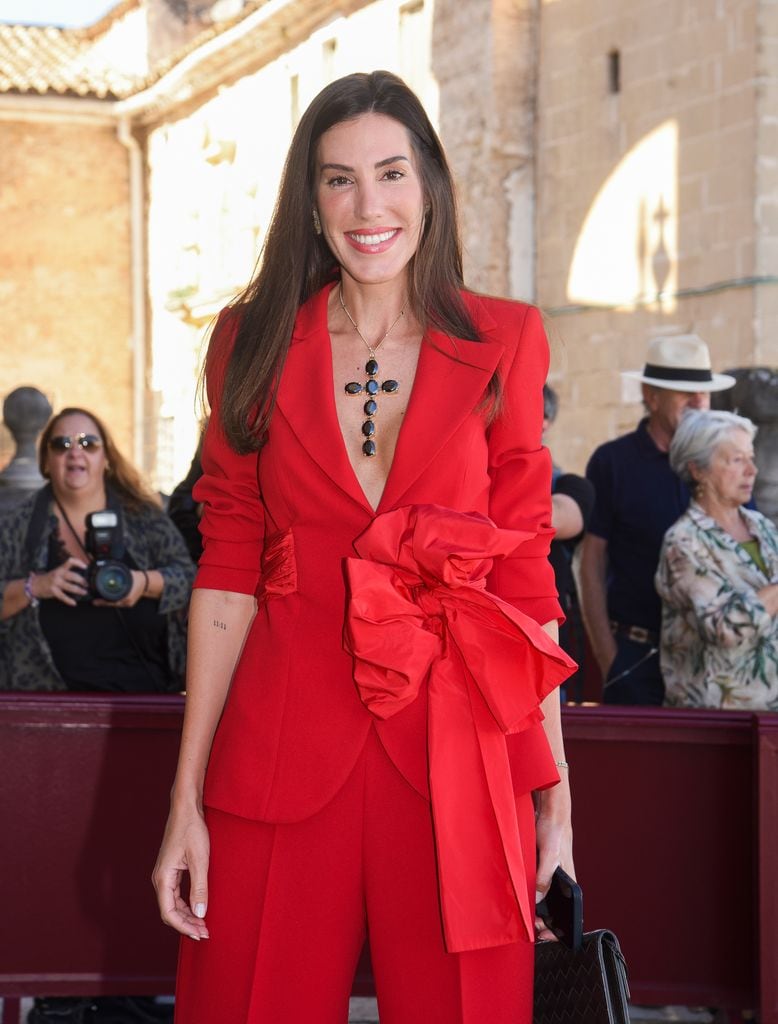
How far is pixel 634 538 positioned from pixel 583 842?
185 cm

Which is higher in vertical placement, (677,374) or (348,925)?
(677,374)

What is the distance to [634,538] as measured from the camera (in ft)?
18.7

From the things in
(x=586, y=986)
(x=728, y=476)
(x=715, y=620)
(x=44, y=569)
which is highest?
(x=728, y=476)

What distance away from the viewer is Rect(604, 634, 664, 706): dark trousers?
524 centimetres

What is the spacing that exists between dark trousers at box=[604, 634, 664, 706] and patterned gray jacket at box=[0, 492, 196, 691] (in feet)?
4.51

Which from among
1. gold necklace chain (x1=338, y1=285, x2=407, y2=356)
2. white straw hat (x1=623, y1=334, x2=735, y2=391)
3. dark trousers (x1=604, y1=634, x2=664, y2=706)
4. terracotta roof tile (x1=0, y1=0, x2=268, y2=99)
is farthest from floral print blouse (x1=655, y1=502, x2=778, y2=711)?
terracotta roof tile (x1=0, y1=0, x2=268, y2=99)

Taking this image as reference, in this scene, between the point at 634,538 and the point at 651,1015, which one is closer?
the point at 651,1015

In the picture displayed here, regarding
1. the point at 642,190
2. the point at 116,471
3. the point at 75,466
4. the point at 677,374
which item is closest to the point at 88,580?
the point at 75,466

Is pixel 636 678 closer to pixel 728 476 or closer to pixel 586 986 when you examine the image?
pixel 728 476

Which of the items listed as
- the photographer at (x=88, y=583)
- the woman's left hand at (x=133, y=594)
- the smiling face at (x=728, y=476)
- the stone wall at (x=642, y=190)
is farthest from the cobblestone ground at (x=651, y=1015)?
the stone wall at (x=642, y=190)

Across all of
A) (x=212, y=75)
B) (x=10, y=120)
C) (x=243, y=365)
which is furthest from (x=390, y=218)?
(x=10, y=120)

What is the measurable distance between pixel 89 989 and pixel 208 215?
21023mm

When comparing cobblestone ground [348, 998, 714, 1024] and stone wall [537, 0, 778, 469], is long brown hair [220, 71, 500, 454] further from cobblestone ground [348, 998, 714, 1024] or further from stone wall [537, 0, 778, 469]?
stone wall [537, 0, 778, 469]

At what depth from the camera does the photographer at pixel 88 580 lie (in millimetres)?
4984
